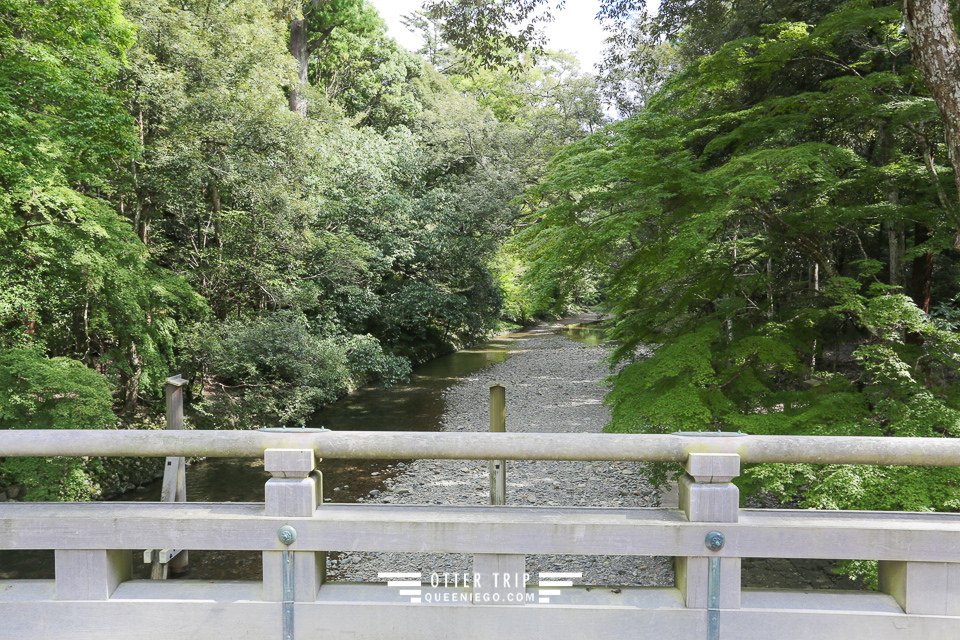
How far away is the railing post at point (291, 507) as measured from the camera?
→ 8.95ft

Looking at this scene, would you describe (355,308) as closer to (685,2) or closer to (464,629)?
(685,2)

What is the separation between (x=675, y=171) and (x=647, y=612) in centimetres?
452

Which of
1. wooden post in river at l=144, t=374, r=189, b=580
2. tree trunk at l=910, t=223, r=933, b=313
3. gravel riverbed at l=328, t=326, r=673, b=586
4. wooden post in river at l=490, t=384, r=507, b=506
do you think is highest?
tree trunk at l=910, t=223, r=933, b=313

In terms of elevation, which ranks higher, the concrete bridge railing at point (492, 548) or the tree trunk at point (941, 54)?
the tree trunk at point (941, 54)

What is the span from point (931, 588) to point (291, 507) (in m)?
2.85

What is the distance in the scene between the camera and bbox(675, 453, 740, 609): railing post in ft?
8.85

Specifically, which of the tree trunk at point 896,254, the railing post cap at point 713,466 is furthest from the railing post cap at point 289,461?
the tree trunk at point 896,254

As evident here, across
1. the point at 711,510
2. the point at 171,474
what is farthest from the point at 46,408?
the point at 711,510

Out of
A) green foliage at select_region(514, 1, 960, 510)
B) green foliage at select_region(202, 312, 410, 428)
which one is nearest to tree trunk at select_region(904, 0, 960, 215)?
green foliage at select_region(514, 1, 960, 510)

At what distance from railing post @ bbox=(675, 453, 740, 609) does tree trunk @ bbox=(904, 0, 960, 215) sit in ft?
9.55

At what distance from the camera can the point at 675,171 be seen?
19.9 feet

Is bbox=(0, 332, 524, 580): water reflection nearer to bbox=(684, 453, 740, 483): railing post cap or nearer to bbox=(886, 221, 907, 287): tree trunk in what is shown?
bbox=(684, 453, 740, 483): railing post cap

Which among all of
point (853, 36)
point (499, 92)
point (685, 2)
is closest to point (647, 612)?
point (853, 36)

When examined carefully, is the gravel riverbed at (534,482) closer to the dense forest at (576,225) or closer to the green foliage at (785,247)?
the green foliage at (785,247)
